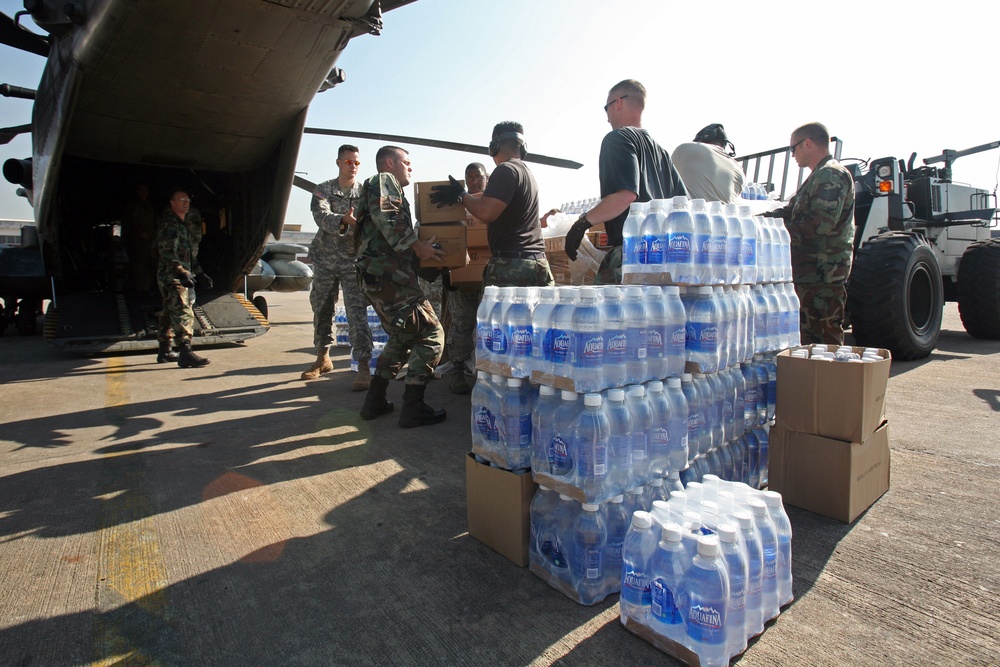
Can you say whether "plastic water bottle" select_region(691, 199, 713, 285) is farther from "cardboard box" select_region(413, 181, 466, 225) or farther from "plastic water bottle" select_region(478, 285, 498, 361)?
"cardboard box" select_region(413, 181, 466, 225)

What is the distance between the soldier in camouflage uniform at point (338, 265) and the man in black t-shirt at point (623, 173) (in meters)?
2.81

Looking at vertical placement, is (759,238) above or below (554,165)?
below

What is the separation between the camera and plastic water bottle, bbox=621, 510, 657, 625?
1785 mm

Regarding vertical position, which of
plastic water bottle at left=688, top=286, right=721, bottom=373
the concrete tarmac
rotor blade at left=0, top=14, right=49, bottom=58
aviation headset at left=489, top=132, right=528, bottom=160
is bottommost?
the concrete tarmac

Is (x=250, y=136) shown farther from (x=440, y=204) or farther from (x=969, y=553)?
(x=969, y=553)

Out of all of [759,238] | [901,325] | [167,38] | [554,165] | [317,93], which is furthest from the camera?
[554,165]

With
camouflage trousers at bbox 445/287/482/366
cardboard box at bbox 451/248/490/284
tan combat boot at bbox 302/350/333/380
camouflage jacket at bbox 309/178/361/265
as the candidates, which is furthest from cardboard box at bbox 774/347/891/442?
tan combat boot at bbox 302/350/333/380

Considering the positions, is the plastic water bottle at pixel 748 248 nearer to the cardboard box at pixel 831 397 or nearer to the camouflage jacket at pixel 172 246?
the cardboard box at pixel 831 397

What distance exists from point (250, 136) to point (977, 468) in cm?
792

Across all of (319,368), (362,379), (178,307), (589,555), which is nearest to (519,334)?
(589,555)

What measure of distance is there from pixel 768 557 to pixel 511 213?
2.63 metres

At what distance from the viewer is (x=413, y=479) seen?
10.4ft

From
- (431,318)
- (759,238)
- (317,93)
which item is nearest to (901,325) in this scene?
(759,238)

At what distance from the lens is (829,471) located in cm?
264
